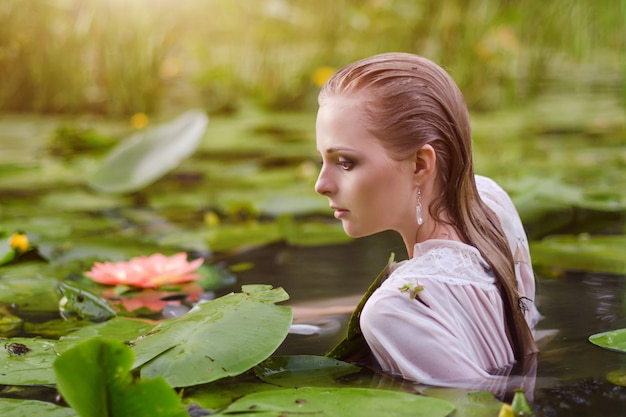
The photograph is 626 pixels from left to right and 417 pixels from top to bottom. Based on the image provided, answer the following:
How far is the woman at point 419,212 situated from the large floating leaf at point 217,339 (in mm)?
147

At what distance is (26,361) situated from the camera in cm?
138

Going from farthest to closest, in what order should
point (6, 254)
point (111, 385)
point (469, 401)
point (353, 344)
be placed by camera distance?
point (6, 254), point (353, 344), point (469, 401), point (111, 385)

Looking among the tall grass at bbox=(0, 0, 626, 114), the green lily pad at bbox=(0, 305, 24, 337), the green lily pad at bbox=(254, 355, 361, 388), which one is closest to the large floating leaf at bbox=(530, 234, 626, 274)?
the green lily pad at bbox=(254, 355, 361, 388)

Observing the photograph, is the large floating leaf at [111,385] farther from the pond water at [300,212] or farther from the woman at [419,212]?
the pond water at [300,212]

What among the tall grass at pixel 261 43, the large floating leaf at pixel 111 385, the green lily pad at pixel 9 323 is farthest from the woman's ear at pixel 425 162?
the tall grass at pixel 261 43

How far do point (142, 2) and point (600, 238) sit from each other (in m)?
2.73

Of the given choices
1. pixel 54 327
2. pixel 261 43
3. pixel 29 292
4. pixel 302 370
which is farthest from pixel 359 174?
pixel 261 43

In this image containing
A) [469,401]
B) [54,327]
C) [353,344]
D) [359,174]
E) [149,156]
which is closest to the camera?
[469,401]

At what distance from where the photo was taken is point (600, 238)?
2246 mm

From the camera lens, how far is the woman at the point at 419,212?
1283mm

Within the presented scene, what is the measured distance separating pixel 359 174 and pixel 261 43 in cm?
375

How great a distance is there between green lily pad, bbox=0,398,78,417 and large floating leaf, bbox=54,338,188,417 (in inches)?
5.5

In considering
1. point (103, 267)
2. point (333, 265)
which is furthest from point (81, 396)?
point (333, 265)

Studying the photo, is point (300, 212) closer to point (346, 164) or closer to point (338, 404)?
point (346, 164)
